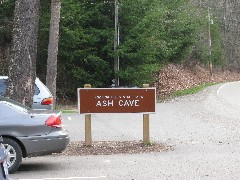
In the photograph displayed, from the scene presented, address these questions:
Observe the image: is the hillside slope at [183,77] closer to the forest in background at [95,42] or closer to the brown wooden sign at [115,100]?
the forest in background at [95,42]

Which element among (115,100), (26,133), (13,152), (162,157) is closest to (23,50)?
(115,100)

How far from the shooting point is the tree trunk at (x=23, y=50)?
12867mm

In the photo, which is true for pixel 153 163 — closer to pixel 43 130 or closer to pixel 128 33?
pixel 43 130

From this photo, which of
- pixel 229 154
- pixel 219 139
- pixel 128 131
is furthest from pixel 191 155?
pixel 128 131

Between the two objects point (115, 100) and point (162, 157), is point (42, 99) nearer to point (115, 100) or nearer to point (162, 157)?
point (115, 100)

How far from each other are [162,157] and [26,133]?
10.7 ft

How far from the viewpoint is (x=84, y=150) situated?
1301cm

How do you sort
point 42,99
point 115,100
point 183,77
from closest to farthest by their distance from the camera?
point 115,100 → point 42,99 → point 183,77

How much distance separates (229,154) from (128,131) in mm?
5429

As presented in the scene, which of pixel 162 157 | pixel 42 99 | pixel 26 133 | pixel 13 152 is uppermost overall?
pixel 42 99

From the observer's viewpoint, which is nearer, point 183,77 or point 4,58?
point 4,58

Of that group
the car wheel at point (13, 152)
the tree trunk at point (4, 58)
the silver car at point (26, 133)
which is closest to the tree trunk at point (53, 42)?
the tree trunk at point (4, 58)

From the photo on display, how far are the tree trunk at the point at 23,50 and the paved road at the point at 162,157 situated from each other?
180 cm

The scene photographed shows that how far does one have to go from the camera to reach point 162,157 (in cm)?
1211
